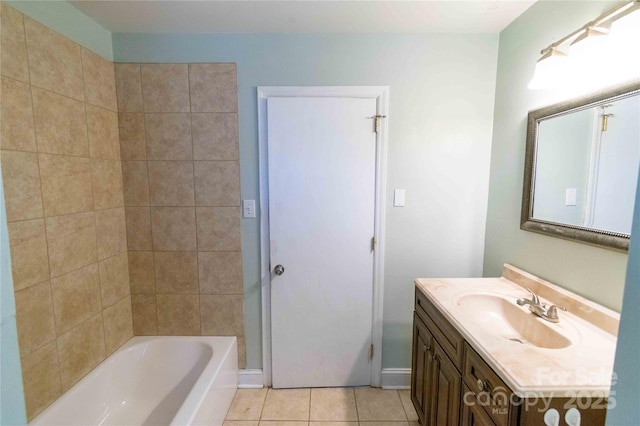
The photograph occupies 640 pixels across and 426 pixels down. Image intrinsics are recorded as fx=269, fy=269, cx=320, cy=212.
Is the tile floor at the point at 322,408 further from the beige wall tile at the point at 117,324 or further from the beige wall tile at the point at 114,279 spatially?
the beige wall tile at the point at 114,279

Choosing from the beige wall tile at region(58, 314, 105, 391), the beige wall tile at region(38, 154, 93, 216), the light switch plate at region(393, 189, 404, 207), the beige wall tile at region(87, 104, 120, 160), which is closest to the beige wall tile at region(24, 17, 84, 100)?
the beige wall tile at region(87, 104, 120, 160)

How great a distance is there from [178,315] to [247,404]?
0.77m

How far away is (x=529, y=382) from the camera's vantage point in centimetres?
79

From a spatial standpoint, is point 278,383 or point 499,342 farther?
Answer: point 278,383

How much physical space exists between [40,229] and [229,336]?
1239 millimetres

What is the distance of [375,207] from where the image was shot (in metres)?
1.84

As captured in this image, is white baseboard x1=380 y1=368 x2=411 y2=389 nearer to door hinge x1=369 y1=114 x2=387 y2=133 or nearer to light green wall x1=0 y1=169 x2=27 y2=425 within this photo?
door hinge x1=369 y1=114 x2=387 y2=133

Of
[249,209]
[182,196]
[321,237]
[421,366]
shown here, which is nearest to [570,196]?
[421,366]

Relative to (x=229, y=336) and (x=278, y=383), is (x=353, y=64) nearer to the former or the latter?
(x=229, y=336)

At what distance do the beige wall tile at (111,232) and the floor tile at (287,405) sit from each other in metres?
1.44

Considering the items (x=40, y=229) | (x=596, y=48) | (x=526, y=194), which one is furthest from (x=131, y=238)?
(x=596, y=48)

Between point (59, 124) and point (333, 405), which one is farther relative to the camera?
point (333, 405)

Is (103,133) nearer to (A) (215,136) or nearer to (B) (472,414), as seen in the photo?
(A) (215,136)

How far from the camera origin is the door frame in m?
1.76
